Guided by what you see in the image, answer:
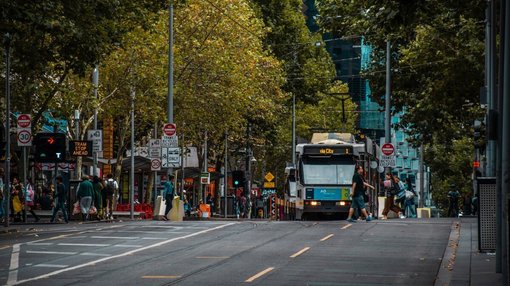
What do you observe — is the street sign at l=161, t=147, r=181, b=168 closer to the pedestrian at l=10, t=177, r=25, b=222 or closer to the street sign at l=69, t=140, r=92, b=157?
the street sign at l=69, t=140, r=92, b=157

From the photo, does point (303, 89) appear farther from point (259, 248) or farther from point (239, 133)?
point (259, 248)

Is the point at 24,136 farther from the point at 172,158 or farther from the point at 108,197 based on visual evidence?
the point at 172,158

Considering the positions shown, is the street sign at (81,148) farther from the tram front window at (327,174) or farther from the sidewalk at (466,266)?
the sidewalk at (466,266)

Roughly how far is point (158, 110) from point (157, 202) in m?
7.58

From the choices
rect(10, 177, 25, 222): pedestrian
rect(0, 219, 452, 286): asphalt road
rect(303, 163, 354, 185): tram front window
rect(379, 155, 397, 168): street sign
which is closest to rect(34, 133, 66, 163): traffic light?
rect(10, 177, 25, 222): pedestrian

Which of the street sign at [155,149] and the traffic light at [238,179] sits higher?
the street sign at [155,149]

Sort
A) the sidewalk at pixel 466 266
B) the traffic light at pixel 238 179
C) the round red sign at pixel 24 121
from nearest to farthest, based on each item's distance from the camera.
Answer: the sidewalk at pixel 466 266 → the round red sign at pixel 24 121 → the traffic light at pixel 238 179

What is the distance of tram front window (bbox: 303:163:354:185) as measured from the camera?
161 feet

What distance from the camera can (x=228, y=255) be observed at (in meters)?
Answer: 25.2

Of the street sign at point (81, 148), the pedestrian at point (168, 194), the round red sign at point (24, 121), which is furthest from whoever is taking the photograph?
the street sign at point (81, 148)

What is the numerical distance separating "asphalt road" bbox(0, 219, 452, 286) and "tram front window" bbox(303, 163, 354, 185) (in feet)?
41.2

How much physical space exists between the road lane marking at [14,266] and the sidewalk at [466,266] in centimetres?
633

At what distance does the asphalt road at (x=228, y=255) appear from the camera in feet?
67.2

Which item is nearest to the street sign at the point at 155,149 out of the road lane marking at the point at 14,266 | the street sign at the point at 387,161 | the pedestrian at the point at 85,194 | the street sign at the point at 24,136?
the pedestrian at the point at 85,194
